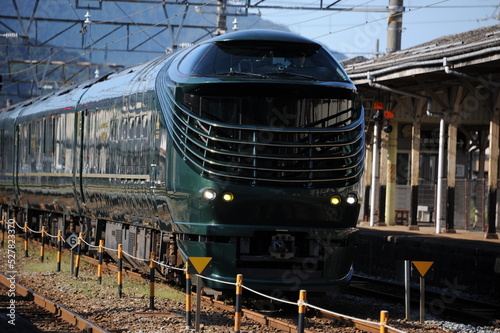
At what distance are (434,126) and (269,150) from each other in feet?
66.2

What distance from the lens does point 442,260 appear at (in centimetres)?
1736

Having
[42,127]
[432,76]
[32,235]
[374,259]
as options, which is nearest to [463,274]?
[374,259]

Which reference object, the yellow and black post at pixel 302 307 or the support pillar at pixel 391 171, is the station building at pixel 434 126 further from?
the yellow and black post at pixel 302 307

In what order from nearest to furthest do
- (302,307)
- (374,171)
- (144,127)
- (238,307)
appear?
(302,307) → (238,307) → (144,127) → (374,171)

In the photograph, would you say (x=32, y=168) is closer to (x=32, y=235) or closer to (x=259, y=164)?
(x=32, y=235)

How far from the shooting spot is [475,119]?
89.4 ft

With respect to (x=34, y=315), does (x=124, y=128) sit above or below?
above

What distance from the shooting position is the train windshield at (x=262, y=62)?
37.1ft

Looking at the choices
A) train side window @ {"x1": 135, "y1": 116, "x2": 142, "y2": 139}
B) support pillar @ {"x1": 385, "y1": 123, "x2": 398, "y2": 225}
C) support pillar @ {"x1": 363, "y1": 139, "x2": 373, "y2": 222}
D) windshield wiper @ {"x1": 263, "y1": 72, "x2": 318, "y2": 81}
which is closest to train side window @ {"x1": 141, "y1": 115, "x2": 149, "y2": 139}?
train side window @ {"x1": 135, "y1": 116, "x2": 142, "y2": 139}

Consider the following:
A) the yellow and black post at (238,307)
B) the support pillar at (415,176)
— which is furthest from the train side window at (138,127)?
the support pillar at (415,176)

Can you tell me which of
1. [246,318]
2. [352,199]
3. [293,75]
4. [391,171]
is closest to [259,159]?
[293,75]

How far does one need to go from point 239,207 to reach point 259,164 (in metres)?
0.59

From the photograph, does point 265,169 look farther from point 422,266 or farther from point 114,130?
point 114,130

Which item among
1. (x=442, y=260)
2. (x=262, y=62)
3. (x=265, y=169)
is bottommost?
(x=442, y=260)
